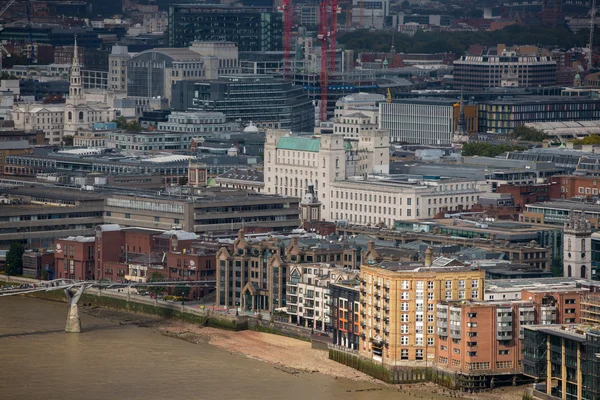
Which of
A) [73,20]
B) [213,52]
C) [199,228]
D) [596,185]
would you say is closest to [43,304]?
[199,228]

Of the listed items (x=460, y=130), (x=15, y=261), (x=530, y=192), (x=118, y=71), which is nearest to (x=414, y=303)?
(x=15, y=261)

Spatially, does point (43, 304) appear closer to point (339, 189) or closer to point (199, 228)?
point (199, 228)

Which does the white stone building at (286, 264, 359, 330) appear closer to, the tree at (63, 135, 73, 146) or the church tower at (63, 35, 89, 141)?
the tree at (63, 135, 73, 146)

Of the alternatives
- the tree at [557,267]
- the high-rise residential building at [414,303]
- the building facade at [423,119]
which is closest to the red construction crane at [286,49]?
the building facade at [423,119]

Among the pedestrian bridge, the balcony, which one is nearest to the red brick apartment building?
the balcony

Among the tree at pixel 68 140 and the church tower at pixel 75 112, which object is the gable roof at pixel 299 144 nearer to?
the tree at pixel 68 140

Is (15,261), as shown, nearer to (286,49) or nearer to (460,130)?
(460,130)

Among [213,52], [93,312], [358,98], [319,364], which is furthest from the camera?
[213,52]

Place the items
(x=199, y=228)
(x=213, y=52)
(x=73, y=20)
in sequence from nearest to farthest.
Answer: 1. (x=199, y=228)
2. (x=213, y=52)
3. (x=73, y=20)
